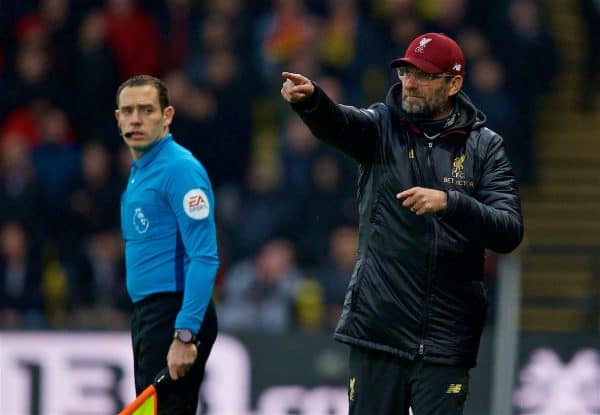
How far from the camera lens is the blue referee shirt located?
20.3 ft

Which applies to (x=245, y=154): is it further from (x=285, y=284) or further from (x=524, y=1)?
(x=524, y=1)

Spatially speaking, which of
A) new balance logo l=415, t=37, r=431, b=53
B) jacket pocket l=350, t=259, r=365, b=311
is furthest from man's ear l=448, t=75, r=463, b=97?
jacket pocket l=350, t=259, r=365, b=311

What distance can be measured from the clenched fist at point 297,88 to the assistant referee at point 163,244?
2.67ft

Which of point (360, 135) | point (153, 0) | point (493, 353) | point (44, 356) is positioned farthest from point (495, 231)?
point (153, 0)

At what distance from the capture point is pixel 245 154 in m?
12.3

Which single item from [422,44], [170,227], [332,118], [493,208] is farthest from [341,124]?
[170,227]

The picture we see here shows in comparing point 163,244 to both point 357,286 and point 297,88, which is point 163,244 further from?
point 297,88

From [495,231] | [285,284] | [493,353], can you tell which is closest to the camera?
[495,231]

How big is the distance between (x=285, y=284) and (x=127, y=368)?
170cm

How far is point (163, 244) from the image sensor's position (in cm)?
625

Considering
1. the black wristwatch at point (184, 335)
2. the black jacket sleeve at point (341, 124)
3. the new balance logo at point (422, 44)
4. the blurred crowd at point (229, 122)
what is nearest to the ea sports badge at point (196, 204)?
the black wristwatch at point (184, 335)

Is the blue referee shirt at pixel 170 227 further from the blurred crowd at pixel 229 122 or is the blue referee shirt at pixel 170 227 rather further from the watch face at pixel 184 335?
the blurred crowd at pixel 229 122

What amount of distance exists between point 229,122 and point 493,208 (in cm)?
676

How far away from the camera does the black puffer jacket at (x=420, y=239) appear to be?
19.3 ft
